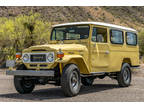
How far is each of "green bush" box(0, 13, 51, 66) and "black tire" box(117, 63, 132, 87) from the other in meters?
12.2

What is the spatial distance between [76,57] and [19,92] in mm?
2315

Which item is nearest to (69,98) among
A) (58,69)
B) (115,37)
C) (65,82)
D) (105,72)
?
(65,82)

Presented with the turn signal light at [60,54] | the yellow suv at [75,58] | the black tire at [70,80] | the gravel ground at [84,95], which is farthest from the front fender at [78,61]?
the gravel ground at [84,95]

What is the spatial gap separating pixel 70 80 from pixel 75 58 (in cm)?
83

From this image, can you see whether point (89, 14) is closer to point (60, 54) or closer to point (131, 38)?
point (131, 38)

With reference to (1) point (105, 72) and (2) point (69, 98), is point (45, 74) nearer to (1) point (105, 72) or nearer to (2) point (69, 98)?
(2) point (69, 98)

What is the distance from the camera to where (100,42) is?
34.5 feet

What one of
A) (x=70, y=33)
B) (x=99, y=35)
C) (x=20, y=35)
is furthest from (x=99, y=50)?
(x=20, y=35)

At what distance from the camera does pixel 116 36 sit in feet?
38.3

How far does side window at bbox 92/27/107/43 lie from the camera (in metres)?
10.2

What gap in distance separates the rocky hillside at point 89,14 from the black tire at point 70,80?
37835 mm

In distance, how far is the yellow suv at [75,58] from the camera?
8.69 metres

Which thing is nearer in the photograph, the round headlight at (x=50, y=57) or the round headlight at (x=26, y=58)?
the round headlight at (x=50, y=57)

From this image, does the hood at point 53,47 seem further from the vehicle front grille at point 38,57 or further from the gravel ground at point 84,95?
the gravel ground at point 84,95
